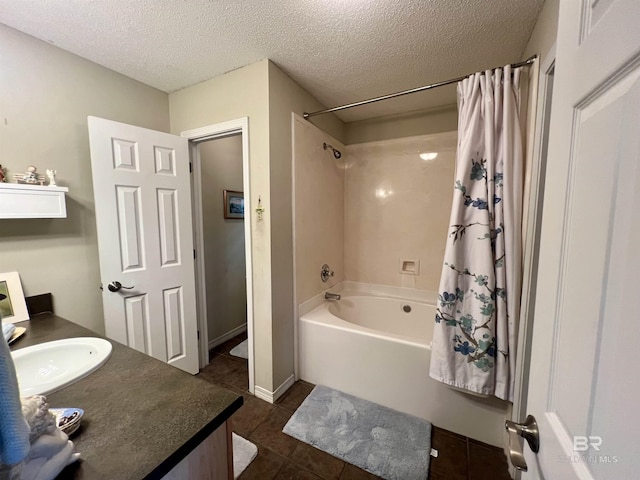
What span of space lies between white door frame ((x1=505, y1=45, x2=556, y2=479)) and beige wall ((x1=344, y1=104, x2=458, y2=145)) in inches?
47.2

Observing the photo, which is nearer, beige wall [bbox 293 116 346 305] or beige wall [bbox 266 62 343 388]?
beige wall [bbox 266 62 343 388]

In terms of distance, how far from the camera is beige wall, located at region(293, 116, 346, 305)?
2064mm

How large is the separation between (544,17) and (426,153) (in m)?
1.27

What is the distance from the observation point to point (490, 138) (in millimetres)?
1432

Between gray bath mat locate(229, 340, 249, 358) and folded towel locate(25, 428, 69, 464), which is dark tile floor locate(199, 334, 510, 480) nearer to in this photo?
gray bath mat locate(229, 340, 249, 358)

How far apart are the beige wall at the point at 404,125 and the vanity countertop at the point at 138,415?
2639 mm

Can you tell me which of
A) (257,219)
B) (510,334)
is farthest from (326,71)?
(510,334)

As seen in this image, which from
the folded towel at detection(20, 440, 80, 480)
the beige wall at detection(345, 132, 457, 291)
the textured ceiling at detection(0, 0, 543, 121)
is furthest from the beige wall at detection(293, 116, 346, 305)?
the folded towel at detection(20, 440, 80, 480)

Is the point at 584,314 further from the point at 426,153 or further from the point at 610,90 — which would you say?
the point at 426,153

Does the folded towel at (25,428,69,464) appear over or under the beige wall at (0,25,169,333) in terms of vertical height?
under

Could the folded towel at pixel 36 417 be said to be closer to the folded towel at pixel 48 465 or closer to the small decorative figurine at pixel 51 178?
the folded towel at pixel 48 465

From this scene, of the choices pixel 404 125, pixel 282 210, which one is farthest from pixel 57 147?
pixel 404 125

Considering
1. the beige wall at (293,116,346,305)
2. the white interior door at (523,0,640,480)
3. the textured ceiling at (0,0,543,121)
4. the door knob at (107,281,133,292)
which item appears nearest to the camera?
the white interior door at (523,0,640,480)

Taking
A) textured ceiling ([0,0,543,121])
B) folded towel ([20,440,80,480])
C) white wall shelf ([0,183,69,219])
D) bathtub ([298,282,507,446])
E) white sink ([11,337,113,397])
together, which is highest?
textured ceiling ([0,0,543,121])
